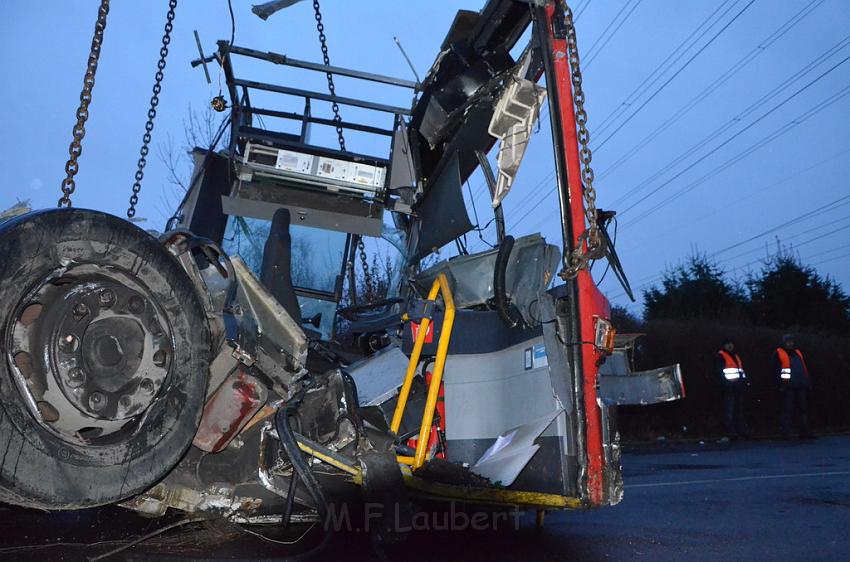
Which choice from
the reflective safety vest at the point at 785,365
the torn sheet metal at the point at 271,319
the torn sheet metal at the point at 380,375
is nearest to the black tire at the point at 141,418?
the torn sheet metal at the point at 271,319

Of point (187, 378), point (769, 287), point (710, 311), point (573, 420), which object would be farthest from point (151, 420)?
point (769, 287)

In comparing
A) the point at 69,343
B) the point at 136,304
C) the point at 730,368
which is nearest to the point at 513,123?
the point at 136,304

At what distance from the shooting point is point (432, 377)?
12.6 feet

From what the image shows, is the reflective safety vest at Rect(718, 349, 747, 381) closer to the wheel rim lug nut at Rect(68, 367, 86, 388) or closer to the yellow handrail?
the yellow handrail

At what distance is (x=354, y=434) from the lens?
321cm

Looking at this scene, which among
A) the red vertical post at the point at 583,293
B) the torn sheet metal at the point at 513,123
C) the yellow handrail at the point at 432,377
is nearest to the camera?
the red vertical post at the point at 583,293

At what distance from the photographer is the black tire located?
2037mm

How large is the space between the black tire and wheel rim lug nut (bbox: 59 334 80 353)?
0.17 metres

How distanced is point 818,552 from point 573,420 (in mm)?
1318

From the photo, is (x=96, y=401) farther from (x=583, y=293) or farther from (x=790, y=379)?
(x=790, y=379)

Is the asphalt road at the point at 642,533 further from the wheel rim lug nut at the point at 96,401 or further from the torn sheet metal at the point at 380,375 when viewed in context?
the torn sheet metal at the point at 380,375

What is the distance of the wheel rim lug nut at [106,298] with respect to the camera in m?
2.32

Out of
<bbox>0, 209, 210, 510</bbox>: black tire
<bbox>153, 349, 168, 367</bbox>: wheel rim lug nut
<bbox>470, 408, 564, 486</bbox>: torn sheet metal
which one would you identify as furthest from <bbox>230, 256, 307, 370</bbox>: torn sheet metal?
<bbox>470, 408, 564, 486</bbox>: torn sheet metal

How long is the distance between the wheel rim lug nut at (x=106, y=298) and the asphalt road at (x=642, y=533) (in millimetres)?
Answer: 902
